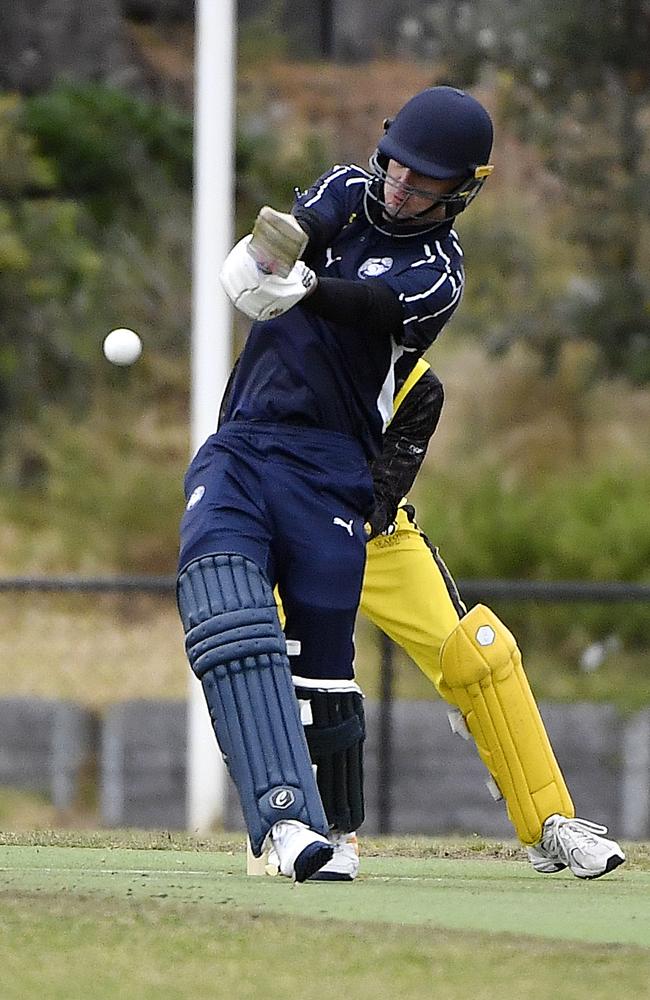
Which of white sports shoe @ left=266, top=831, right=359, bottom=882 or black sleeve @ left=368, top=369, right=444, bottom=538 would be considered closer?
white sports shoe @ left=266, top=831, right=359, bottom=882

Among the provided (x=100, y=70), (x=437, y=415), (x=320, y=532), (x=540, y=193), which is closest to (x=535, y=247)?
(x=540, y=193)

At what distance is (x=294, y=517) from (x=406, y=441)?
1.00 m

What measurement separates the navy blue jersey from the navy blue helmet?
75mm

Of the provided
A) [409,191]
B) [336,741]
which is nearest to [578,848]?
[336,741]

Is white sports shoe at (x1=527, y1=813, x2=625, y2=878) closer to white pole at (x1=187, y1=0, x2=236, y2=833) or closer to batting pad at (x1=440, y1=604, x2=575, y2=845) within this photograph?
batting pad at (x1=440, y1=604, x2=575, y2=845)

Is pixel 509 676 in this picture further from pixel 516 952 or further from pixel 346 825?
pixel 516 952

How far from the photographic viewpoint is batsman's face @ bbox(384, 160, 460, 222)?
5.22 meters

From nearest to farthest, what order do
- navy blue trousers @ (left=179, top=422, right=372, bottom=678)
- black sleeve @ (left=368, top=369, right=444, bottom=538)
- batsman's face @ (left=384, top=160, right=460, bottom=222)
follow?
1. navy blue trousers @ (left=179, top=422, right=372, bottom=678)
2. batsman's face @ (left=384, top=160, right=460, bottom=222)
3. black sleeve @ (left=368, top=369, right=444, bottom=538)

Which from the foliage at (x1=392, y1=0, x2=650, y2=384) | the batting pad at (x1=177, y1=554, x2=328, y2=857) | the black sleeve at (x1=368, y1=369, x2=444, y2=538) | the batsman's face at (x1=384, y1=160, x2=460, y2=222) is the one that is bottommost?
the foliage at (x1=392, y1=0, x2=650, y2=384)

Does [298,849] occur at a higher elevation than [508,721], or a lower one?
higher

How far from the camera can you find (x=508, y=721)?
5.73 meters

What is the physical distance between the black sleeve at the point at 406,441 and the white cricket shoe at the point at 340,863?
0.85 m

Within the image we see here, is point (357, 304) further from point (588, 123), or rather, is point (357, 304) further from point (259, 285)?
point (588, 123)

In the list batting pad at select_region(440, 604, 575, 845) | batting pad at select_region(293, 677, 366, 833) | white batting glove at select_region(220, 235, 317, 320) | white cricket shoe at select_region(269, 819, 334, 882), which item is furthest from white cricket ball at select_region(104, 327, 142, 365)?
white cricket shoe at select_region(269, 819, 334, 882)
